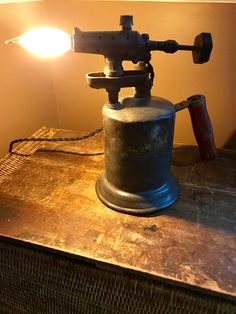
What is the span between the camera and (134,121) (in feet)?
1.81

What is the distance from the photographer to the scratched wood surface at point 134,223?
1.68 ft

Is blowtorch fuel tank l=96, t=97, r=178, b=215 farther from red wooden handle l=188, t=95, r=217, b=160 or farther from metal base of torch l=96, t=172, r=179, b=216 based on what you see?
red wooden handle l=188, t=95, r=217, b=160

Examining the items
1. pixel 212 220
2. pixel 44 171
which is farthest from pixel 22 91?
pixel 212 220

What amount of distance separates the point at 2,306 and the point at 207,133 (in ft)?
2.16

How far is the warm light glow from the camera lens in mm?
608

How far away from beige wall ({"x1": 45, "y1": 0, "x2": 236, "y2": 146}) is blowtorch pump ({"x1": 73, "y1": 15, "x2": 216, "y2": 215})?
31 cm

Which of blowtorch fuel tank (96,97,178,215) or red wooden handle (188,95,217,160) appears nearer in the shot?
blowtorch fuel tank (96,97,178,215)

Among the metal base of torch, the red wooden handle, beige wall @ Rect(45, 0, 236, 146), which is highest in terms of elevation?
beige wall @ Rect(45, 0, 236, 146)

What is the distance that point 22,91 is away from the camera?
1007 mm

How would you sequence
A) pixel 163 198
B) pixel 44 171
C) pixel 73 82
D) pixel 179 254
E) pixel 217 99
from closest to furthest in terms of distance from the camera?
1. pixel 179 254
2. pixel 163 198
3. pixel 44 171
4. pixel 217 99
5. pixel 73 82

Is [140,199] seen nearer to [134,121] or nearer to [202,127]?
[134,121]

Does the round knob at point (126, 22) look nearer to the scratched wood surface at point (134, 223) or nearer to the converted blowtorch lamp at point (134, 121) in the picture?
the converted blowtorch lamp at point (134, 121)

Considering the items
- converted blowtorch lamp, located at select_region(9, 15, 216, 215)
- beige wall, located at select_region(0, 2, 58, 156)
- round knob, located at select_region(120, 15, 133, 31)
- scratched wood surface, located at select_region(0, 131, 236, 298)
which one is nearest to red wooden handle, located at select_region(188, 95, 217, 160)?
scratched wood surface, located at select_region(0, 131, 236, 298)

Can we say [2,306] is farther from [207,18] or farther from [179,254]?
[207,18]
